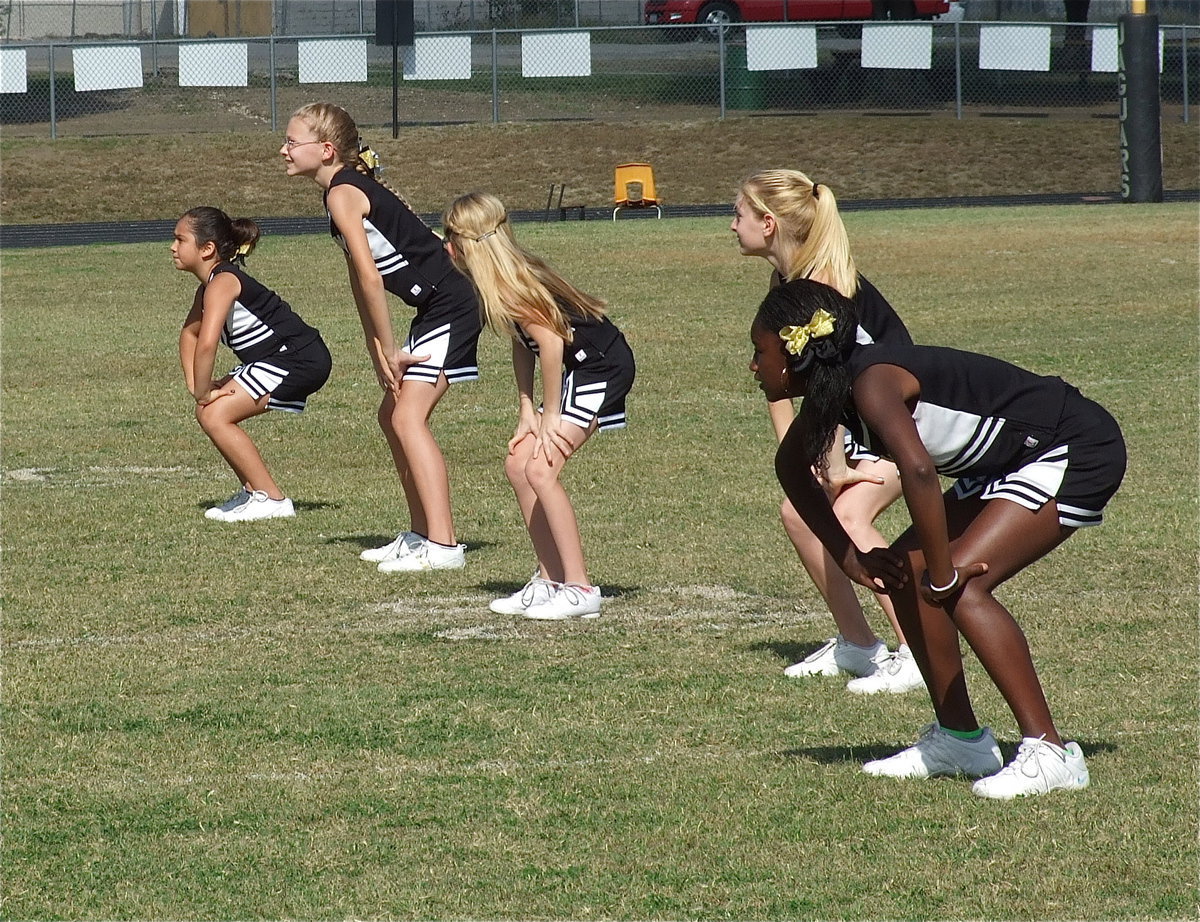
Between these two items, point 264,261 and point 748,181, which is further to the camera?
point 264,261

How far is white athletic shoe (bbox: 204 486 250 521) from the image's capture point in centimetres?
898

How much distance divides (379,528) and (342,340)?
7233mm

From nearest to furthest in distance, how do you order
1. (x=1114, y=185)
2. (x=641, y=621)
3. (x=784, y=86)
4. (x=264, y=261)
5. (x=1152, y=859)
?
(x=1152, y=859), (x=641, y=621), (x=264, y=261), (x=1114, y=185), (x=784, y=86)

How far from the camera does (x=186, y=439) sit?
11.5 meters

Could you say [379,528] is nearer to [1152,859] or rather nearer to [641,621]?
[641,621]

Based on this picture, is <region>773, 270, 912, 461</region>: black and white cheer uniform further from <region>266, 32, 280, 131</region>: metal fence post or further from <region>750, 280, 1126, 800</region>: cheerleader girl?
<region>266, 32, 280, 131</region>: metal fence post

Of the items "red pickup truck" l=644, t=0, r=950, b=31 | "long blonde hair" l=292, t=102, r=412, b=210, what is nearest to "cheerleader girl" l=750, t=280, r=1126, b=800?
"long blonde hair" l=292, t=102, r=412, b=210

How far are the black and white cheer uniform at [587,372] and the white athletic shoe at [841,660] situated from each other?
1418 mm

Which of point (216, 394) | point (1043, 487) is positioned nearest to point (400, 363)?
point (216, 394)

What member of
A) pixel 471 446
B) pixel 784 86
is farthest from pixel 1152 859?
pixel 784 86

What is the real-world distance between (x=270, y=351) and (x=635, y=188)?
2253 centimetres

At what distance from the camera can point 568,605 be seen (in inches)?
268

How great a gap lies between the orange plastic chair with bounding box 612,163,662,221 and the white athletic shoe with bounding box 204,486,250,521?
22.5m

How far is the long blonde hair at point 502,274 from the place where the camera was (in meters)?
6.73
